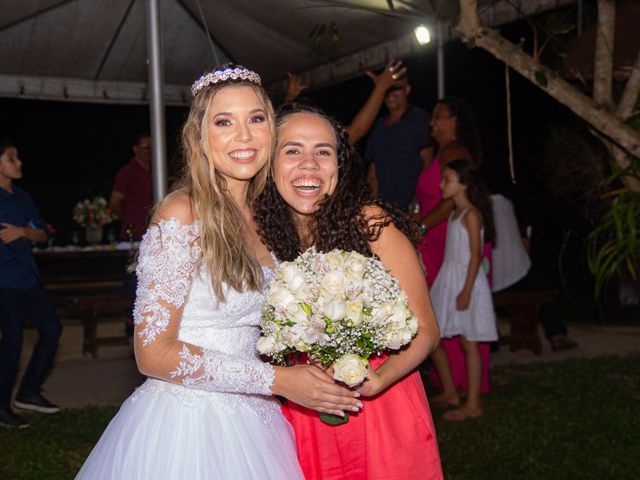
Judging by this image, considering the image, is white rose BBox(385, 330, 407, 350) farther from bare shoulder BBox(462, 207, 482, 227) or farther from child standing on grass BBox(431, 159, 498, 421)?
bare shoulder BBox(462, 207, 482, 227)

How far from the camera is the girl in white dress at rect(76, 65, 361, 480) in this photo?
94.7 inches

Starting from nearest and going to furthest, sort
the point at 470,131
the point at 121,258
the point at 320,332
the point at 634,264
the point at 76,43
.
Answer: the point at 320,332 < the point at 634,264 < the point at 470,131 < the point at 76,43 < the point at 121,258

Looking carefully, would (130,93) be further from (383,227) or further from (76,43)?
(383,227)

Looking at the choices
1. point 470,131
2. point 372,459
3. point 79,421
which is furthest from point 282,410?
point 470,131

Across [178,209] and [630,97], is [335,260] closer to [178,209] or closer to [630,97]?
[178,209]

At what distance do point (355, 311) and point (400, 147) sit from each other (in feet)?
15.6

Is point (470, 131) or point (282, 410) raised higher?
point (470, 131)

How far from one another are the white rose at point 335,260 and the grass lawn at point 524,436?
2725 mm

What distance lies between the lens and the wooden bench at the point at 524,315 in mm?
8094

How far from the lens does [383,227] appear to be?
271cm

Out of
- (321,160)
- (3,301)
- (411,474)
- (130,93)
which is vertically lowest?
(411,474)

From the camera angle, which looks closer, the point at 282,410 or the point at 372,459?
the point at 372,459

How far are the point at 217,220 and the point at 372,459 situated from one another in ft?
2.83

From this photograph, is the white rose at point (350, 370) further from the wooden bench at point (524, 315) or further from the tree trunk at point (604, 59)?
the wooden bench at point (524, 315)
